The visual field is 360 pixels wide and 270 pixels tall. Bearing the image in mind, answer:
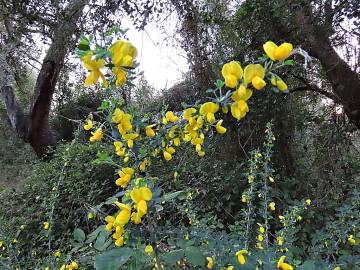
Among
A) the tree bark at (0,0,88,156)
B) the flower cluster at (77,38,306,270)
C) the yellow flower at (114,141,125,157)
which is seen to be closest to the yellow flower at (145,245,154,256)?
the flower cluster at (77,38,306,270)

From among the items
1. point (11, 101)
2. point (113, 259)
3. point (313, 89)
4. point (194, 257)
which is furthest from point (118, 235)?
point (11, 101)

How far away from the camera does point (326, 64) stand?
2238 millimetres

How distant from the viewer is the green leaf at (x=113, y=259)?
2.33 feet

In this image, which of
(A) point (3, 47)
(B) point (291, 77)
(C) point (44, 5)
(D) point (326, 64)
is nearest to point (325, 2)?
(D) point (326, 64)

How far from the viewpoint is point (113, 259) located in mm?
723

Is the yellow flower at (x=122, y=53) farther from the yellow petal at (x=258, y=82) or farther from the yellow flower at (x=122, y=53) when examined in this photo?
the yellow petal at (x=258, y=82)

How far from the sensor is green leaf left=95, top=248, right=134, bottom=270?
0.71 metres

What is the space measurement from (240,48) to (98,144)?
197 centimetres

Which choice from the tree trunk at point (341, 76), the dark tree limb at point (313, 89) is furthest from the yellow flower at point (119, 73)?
the dark tree limb at point (313, 89)

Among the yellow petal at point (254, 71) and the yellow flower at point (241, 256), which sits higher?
the yellow petal at point (254, 71)

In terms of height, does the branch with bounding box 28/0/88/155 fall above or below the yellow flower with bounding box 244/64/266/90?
above

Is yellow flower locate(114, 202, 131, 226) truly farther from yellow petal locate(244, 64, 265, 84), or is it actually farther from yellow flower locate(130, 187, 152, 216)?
yellow petal locate(244, 64, 265, 84)

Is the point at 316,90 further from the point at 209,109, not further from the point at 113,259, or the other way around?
the point at 113,259

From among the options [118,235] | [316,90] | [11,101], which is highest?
[11,101]
